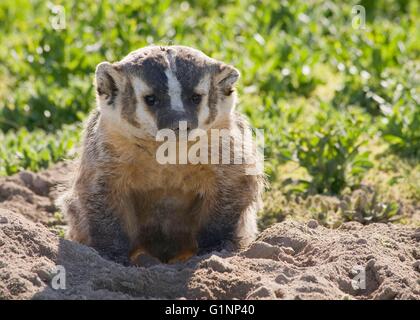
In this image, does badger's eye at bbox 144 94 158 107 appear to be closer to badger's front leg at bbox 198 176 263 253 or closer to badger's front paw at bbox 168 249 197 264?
badger's front leg at bbox 198 176 263 253

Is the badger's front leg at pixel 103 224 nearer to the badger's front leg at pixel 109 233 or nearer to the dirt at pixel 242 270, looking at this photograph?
the badger's front leg at pixel 109 233

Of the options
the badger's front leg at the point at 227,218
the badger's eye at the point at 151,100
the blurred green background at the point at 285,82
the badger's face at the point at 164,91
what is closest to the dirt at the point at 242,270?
the badger's front leg at the point at 227,218

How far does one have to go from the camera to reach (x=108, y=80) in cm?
619

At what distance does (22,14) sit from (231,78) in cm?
523

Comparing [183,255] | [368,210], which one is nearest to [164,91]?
[183,255]

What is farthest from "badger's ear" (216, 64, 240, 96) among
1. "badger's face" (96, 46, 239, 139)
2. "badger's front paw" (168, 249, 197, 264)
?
"badger's front paw" (168, 249, 197, 264)

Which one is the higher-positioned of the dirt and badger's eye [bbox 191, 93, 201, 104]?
badger's eye [bbox 191, 93, 201, 104]

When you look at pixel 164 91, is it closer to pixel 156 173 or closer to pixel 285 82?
pixel 156 173

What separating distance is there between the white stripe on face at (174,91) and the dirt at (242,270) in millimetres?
845

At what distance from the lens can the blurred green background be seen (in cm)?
755

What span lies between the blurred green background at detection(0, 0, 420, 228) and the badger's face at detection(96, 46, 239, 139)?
136 centimetres

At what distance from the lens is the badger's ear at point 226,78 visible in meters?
6.22

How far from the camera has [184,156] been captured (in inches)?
240
